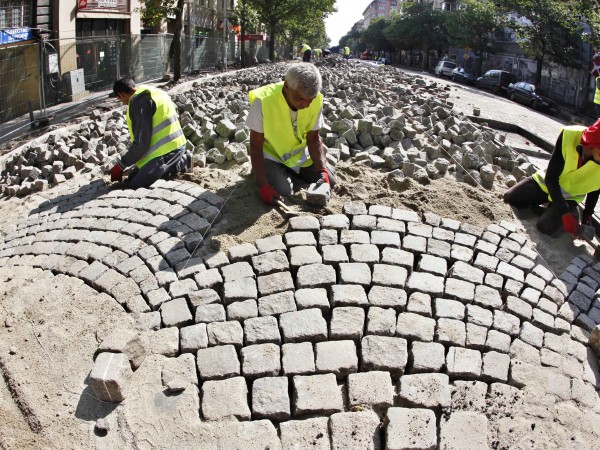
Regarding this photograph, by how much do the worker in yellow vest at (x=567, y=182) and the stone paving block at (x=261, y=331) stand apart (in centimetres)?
305

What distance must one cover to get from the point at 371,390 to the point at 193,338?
1191mm

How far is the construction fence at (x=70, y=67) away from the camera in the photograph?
12.1m

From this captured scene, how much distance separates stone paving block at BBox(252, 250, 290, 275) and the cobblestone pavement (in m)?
0.01

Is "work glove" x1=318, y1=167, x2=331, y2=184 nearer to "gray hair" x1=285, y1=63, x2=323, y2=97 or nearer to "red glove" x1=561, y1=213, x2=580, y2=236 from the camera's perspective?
"gray hair" x1=285, y1=63, x2=323, y2=97

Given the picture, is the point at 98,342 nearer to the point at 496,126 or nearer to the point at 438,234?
the point at 438,234

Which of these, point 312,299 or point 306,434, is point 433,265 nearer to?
point 312,299

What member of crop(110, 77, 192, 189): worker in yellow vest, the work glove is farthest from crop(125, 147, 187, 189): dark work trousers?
the work glove

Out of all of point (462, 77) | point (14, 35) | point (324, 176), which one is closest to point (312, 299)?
point (324, 176)

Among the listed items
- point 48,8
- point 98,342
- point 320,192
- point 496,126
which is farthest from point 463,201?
point 48,8

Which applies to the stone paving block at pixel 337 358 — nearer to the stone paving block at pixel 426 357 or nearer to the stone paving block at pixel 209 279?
the stone paving block at pixel 426 357

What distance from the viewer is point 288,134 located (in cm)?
505

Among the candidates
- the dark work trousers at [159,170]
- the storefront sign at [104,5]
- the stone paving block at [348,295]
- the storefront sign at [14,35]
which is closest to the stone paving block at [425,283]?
the stone paving block at [348,295]

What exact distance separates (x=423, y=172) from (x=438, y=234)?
1.19m

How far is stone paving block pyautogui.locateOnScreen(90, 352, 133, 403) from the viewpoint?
3014 millimetres
